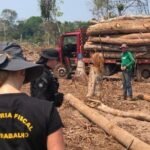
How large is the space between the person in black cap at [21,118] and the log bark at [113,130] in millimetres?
5075

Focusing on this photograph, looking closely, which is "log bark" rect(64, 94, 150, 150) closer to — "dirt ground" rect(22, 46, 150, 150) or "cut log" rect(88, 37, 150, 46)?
"dirt ground" rect(22, 46, 150, 150)

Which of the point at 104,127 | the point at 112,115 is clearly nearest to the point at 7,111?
the point at 104,127

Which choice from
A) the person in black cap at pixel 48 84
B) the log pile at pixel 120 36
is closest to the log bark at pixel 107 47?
the log pile at pixel 120 36

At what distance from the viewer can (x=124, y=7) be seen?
38.0 m

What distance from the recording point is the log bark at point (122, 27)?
21859mm

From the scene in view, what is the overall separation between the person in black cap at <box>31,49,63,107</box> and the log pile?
50.5ft

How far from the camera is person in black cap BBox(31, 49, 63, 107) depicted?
632 cm

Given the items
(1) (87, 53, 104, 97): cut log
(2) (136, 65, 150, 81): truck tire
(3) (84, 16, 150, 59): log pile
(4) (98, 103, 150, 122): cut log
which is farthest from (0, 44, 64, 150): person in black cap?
(2) (136, 65, 150, 81): truck tire

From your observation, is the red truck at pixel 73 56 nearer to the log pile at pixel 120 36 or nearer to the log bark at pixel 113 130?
the log pile at pixel 120 36

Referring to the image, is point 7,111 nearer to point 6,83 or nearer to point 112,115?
point 6,83

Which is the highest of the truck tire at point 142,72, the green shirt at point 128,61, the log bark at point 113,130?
the green shirt at point 128,61

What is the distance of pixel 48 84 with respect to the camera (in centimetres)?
636

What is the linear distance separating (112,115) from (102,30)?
442 inches

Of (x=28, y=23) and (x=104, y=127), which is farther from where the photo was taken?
(x=28, y=23)
